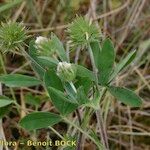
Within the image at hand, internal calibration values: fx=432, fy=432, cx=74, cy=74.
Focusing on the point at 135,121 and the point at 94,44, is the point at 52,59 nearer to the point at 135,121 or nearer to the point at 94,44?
the point at 94,44

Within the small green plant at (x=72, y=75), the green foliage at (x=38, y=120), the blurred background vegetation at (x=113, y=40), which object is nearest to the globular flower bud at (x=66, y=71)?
the small green plant at (x=72, y=75)

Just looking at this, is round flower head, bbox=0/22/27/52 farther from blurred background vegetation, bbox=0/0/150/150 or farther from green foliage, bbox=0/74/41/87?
blurred background vegetation, bbox=0/0/150/150

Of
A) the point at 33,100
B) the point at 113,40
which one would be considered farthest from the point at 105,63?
the point at 113,40

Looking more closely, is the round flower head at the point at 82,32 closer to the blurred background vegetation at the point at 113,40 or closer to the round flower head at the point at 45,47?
the round flower head at the point at 45,47

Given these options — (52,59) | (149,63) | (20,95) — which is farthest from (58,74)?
(149,63)

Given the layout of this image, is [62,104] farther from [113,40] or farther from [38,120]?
[113,40]

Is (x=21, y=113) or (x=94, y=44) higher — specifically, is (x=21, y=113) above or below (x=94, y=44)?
below

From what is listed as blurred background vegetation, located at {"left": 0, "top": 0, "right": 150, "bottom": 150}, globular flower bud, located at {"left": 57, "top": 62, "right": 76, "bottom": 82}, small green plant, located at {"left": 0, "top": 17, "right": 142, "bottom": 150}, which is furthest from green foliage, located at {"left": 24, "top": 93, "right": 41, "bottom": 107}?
globular flower bud, located at {"left": 57, "top": 62, "right": 76, "bottom": 82}
